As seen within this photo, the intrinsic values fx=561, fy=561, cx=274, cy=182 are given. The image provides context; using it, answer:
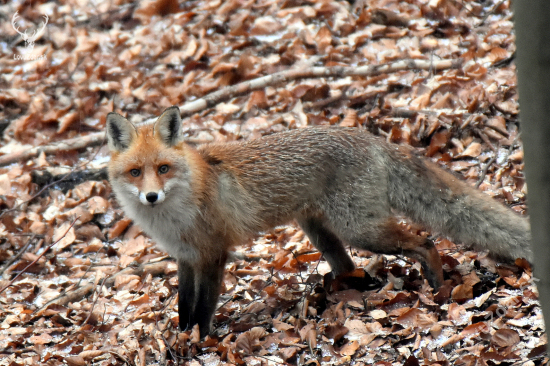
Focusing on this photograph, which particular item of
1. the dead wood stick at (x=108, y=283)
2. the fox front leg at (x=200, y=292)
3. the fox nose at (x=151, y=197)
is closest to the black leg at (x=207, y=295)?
the fox front leg at (x=200, y=292)

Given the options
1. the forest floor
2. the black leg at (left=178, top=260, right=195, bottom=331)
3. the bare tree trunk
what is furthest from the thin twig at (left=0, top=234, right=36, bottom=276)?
the bare tree trunk

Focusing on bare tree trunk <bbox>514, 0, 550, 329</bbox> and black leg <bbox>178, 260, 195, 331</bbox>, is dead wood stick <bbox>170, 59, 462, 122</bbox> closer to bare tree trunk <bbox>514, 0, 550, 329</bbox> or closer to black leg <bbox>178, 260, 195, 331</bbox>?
black leg <bbox>178, 260, 195, 331</bbox>

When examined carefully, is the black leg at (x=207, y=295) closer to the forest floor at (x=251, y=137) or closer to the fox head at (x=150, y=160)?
the forest floor at (x=251, y=137)

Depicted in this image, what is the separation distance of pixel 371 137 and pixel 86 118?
4.93 metres

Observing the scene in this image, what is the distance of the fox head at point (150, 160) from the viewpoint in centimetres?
396

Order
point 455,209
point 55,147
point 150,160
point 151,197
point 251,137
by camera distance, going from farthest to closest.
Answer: point 55,147 < point 251,137 < point 455,209 < point 150,160 < point 151,197

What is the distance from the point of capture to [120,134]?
4207 millimetres

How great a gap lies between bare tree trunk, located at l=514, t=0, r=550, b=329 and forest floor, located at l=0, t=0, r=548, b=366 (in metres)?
1.88

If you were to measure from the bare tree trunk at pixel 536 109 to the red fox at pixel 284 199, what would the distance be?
259 centimetres

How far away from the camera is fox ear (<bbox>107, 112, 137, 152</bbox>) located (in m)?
4.17

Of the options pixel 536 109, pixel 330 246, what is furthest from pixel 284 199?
pixel 536 109

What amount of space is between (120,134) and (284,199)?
1.35 m

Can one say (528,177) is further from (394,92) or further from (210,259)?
(394,92)

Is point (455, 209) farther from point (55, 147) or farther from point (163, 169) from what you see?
point (55, 147)
